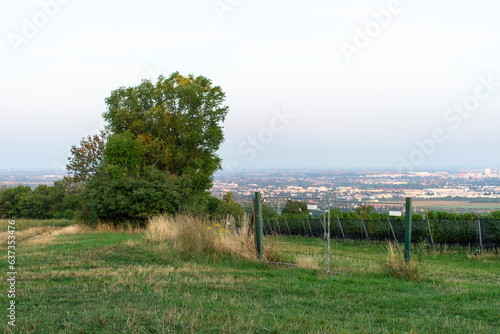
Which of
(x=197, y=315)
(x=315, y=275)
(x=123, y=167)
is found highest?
(x=123, y=167)

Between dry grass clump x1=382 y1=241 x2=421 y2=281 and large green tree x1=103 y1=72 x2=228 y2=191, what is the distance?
2626cm

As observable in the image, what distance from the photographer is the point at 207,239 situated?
11.0 meters

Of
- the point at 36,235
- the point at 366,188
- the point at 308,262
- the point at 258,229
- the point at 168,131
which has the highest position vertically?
the point at 168,131

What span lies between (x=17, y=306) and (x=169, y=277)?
2819 mm

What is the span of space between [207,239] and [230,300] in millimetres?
5142

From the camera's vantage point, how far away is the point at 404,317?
548cm

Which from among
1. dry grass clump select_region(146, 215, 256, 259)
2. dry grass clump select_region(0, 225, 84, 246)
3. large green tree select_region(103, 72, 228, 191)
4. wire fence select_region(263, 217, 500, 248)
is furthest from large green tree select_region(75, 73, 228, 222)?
dry grass clump select_region(146, 215, 256, 259)

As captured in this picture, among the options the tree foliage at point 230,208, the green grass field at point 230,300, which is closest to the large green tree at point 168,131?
the tree foliage at point 230,208

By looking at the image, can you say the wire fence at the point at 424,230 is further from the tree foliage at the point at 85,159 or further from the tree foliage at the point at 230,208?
the tree foliage at the point at 85,159

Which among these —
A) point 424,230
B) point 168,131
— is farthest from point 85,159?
point 424,230

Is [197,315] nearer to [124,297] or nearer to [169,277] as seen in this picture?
[124,297]

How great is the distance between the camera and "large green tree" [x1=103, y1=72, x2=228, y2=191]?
1362 inches

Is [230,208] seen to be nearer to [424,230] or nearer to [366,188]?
[366,188]

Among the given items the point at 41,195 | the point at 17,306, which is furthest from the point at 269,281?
the point at 41,195
